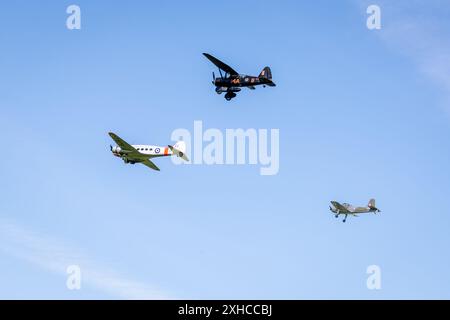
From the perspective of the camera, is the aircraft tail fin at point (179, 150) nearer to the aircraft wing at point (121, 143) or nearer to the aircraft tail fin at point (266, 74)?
the aircraft wing at point (121, 143)

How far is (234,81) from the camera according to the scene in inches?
4267

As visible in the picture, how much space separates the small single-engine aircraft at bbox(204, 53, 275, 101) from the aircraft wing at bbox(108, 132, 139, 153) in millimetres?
13925

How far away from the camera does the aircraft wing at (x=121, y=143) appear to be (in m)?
107

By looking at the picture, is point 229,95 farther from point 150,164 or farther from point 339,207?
point 339,207

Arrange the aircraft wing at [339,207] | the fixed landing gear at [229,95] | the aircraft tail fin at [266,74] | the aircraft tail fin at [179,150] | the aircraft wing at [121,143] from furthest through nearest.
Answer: the aircraft wing at [339,207] → the aircraft tail fin at [179,150] → the fixed landing gear at [229,95] → the aircraft wing at [121,143] → the aircraft tail fin at [266,74]

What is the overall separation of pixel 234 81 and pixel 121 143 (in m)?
17.2

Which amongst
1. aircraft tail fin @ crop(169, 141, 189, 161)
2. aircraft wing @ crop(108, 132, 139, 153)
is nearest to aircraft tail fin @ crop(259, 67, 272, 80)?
aircraft tail fin @ crop(169, 141, 189, 161)

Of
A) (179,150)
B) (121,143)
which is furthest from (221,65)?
(121,143)

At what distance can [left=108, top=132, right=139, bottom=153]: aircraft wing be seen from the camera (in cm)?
10727

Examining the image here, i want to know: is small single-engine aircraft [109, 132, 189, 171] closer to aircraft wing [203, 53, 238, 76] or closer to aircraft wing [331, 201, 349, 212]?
aircraft wing [203, 53, 238, 76]

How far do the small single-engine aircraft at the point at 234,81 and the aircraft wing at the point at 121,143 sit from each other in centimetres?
1393

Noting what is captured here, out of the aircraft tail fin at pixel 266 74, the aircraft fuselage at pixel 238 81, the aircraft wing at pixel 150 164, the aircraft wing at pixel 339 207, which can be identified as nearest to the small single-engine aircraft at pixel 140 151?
the aircraft wing at pixel 150 164
